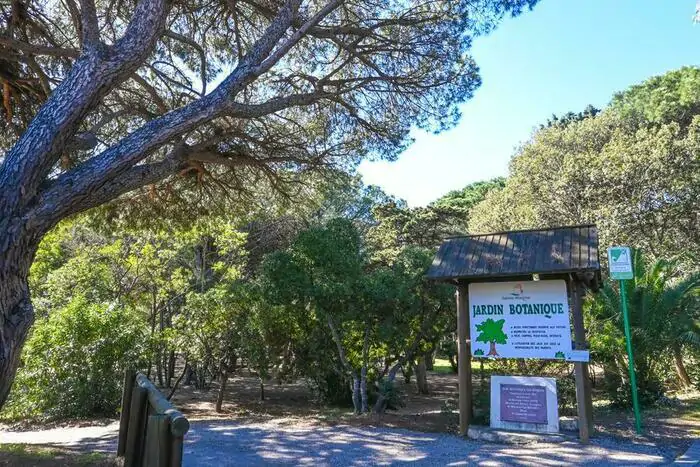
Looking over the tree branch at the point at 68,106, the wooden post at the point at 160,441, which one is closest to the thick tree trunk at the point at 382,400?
the wooden post at the point at 160,441

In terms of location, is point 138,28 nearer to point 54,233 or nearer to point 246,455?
point 246,455

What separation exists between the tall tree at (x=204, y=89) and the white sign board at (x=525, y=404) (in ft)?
16.7

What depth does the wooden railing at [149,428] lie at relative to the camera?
2.90 meters

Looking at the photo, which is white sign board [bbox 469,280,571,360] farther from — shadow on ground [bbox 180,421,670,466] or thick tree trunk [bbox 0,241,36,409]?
thick tree trunk [bbox 0,241,36,409]

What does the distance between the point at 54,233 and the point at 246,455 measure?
9128mm

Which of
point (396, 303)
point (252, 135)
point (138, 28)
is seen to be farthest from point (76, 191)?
point (396, 303)

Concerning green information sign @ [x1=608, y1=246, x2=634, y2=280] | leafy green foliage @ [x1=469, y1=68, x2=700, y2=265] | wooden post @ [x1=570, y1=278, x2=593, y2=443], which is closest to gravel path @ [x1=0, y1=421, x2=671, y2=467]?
wooden post @ [x1=570, y1=278, x2=593, y2=443]

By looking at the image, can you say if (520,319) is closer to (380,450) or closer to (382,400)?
(380,450)

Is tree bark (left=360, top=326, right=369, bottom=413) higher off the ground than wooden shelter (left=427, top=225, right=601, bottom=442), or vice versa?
wooden shelter (left=427, top=225, right=601, bottom=442)

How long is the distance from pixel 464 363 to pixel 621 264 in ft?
9.49

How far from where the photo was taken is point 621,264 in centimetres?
779

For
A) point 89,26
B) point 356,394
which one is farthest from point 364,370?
point 89,26

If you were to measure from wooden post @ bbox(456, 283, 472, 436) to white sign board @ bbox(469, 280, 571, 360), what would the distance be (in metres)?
0.10

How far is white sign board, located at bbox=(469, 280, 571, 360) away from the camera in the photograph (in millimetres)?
7332
